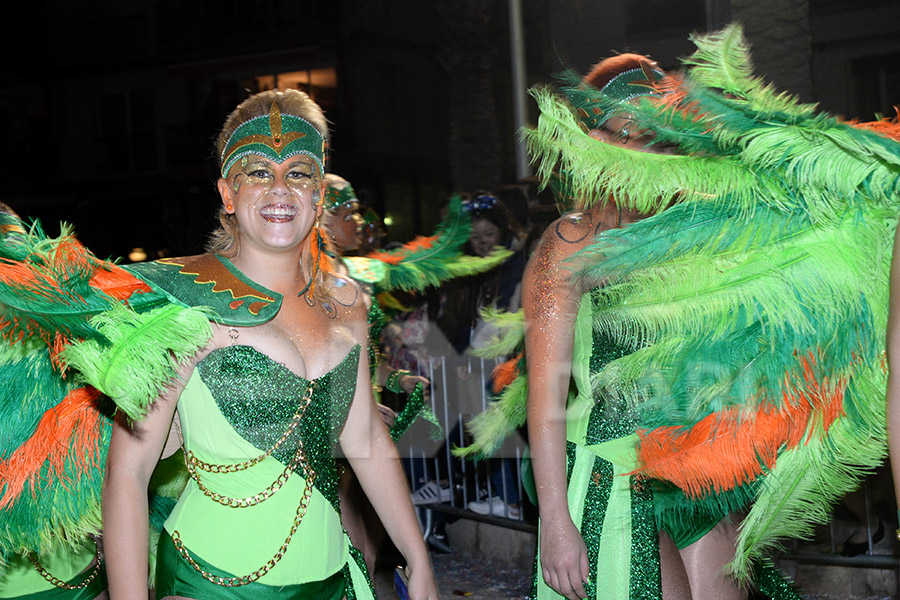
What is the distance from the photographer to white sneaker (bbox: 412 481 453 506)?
19.4ft

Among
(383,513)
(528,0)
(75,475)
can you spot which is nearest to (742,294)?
(383,513)

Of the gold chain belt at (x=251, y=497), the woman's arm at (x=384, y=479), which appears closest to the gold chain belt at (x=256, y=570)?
the gold chain belt at (x=251, y=497)

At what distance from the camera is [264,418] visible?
7.41ft

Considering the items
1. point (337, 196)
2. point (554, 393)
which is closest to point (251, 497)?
point (554, 393)

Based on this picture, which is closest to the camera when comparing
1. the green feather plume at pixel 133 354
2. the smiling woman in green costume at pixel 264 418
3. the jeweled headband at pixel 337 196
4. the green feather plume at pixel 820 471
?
the green feather plume at pixel 133 354

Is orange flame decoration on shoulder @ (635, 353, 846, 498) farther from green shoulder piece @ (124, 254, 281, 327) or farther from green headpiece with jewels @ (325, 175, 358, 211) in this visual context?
green headpiece with jewels @ (325, 175, 358, 211)

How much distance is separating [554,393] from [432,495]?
3.52 m

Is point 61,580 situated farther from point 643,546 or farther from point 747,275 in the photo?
point 747,275

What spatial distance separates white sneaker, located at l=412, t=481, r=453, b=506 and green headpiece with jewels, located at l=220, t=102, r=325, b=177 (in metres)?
3.72

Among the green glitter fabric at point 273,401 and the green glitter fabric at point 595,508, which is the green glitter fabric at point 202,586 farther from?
the green glitter fabric at point 595,508

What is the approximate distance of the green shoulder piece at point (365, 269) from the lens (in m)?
4.09

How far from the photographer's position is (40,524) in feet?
8.11

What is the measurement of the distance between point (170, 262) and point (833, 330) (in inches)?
56.1

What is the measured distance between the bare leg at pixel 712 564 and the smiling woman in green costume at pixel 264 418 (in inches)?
27.2
